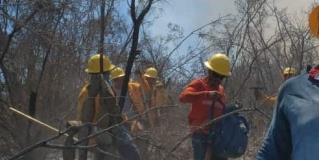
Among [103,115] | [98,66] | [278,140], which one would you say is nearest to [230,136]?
[103,115]

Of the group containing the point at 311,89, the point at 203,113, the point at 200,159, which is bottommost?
the point at 200,159

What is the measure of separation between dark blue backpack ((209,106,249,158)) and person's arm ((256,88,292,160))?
4255mm

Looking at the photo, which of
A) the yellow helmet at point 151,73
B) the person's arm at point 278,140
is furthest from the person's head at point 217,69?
the person's arm at point 278,140

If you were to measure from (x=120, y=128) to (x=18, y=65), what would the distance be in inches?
108

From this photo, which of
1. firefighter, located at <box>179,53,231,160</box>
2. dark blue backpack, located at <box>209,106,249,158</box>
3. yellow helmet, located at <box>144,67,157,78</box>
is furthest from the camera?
yellow helmet, located at <box>144,67,157,78</box>

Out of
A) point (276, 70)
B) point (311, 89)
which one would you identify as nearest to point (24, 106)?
point (311, 89)

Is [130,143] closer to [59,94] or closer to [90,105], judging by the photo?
[90,105]

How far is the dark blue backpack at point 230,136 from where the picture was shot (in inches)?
262

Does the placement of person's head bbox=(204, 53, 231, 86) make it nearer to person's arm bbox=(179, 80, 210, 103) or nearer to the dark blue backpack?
person's arm bbox=(179, 80, 210, 103)

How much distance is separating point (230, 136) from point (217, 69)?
2.83 ft

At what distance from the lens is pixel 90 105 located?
6.80 metres

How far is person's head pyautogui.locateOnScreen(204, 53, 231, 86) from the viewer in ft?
23.4

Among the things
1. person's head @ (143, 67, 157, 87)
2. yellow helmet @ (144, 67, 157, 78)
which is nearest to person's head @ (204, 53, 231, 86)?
person's head @ (143, 67, 157, 87)

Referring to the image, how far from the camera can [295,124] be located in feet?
7.26
